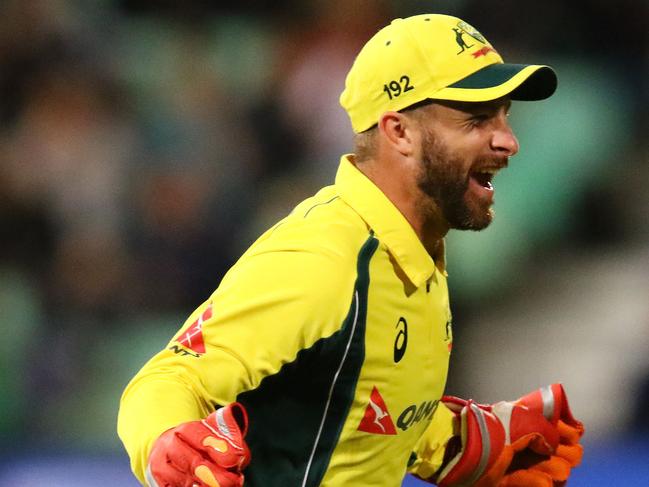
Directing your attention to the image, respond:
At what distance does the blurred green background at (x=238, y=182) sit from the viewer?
4496 mm

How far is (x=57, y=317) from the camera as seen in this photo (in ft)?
14.9

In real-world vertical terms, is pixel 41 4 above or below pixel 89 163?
above

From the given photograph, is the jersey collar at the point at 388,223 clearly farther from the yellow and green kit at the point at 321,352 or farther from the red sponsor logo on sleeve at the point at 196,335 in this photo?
the red sponsor logo on sleeve at the point at 196,335

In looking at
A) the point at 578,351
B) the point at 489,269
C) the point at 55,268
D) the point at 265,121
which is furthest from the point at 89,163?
the point at 578,351

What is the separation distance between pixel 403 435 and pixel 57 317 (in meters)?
2.62

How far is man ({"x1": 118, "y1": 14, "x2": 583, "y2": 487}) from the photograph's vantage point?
191 cm

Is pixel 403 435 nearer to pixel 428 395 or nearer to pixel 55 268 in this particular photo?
pixel 428 395

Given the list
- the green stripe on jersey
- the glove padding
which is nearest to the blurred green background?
the glove padding

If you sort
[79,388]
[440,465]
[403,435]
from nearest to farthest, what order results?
[403,435] < [440,465] < [79,388]

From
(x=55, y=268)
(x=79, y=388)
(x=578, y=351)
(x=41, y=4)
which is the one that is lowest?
(x=578, y=351)

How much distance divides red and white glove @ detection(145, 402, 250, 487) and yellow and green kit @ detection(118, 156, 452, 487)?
6cm

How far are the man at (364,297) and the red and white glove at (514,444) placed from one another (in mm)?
142

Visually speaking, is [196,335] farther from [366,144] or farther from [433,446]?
[433,446]

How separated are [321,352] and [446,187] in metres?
0.46
